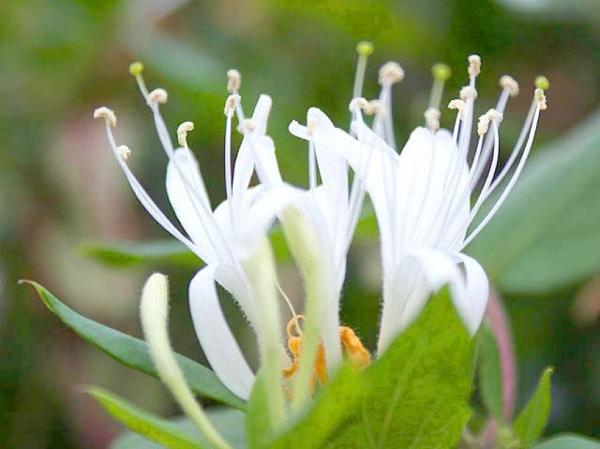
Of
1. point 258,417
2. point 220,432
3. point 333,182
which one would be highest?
point 333,182

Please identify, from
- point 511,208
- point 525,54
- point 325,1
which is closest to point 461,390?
point 511,208

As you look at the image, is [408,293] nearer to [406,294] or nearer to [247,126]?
[406,294]

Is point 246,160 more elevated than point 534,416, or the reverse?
point 246,160

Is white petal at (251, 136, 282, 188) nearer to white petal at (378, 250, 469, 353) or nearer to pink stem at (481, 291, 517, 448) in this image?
white petal at (378, 250, 469, 353)

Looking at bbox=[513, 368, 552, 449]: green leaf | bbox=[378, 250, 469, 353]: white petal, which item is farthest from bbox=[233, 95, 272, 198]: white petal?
bbox=[513, 368, 552, 449]: green leaf

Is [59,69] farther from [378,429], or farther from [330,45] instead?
[378,429]

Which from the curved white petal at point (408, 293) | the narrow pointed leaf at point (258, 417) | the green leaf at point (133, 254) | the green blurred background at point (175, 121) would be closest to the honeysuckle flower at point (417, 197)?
the curved white petal at point (408, 293)

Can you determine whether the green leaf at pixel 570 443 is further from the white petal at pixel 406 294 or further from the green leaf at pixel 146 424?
the green leaf at pixel 146 424

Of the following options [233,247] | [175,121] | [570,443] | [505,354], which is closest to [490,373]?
[505,354]
